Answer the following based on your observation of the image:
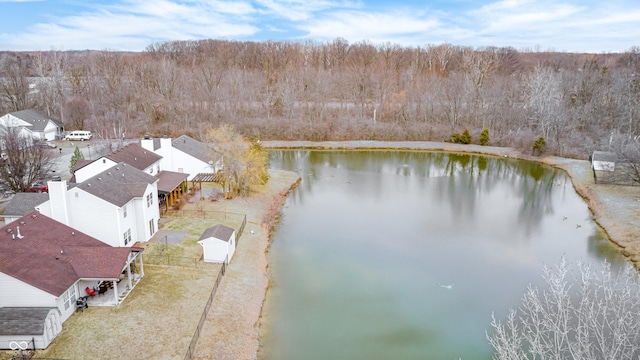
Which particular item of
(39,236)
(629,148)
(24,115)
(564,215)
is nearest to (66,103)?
(24,115)

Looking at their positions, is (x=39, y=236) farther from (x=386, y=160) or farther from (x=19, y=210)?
(x=386, y=160)

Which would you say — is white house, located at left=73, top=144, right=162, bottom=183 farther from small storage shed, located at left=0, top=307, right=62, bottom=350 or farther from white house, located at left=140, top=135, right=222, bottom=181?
small storage shed, located at left=0, top=307, right=62, bottom=350

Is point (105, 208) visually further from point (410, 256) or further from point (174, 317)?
point (410, 256)

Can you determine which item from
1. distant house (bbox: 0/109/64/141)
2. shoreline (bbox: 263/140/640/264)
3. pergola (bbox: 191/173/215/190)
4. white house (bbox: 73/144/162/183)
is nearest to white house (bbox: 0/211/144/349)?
white house (bbox: 73/144/162/183)

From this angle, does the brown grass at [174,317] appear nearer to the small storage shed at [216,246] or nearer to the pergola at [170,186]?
the small storage shed at [216,246]

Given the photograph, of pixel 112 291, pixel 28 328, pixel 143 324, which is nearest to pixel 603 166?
pixel 143 324
